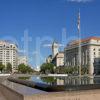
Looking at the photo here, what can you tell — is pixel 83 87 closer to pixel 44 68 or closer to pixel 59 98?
pixel 59 98

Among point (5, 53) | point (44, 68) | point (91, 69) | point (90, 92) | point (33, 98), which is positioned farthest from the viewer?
point (5, 53)

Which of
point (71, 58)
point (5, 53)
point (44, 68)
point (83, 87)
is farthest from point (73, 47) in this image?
point (83, 87)

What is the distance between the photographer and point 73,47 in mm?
151875

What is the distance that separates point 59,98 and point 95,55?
432 feet

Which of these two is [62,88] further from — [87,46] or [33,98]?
[87,46]

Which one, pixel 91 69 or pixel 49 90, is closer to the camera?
pixel 49 90

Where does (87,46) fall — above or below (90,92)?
above

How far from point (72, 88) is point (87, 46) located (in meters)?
130

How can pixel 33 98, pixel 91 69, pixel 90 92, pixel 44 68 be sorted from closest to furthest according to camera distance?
1. pixel 33 98
2. pixel 90 92
3. pixel 91 69
4. pixel 44 68

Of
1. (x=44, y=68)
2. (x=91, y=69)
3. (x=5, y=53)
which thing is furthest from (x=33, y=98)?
(x=5, y=53)

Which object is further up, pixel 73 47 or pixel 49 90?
pixel 73 47

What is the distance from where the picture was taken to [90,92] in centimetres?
1031

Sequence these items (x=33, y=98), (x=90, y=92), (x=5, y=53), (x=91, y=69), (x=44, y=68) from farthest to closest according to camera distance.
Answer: (x=5, y=53) → (x=44, y=68) → (x=91, y=69) → (x=90, y=92) → (x=33, y=98)

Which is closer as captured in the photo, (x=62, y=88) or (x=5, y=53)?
(x=62, y=88)
